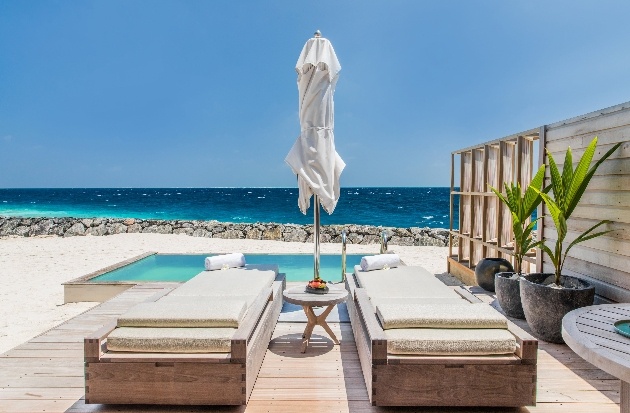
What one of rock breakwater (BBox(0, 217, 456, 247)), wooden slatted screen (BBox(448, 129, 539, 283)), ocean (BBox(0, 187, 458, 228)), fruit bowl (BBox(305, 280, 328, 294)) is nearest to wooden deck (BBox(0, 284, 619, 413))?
fruit bowl (BBox(305, 280, 328, 294))

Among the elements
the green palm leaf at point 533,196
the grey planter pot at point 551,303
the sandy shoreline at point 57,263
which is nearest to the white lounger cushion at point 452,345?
the grey planter pot at point 551,303

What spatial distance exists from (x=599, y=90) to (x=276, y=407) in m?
25.2

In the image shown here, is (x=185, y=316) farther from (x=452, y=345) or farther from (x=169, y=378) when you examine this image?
(x=452, y=345)

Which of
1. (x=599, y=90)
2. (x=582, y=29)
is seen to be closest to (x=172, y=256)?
(x=582, y=29)

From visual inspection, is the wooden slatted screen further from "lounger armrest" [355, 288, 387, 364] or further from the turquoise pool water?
"lounger armrest" [355, 288, 387, 364]

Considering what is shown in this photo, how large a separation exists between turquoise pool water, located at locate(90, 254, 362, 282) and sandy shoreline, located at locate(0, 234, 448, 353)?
1.06 metres

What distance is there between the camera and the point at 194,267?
745cm

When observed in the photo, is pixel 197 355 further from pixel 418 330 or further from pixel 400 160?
pixel 400 160

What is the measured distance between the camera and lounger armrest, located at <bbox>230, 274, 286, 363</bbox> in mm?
2354

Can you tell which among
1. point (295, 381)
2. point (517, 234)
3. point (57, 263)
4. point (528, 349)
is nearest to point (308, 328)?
point (295, 381)

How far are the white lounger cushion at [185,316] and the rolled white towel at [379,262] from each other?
1940 millimetres

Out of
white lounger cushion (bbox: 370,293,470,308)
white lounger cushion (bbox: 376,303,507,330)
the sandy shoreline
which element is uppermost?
white lounger cushion (bbox: 376,303,507,330)

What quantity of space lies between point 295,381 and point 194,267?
5.07 meters

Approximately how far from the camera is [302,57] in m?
3.71
